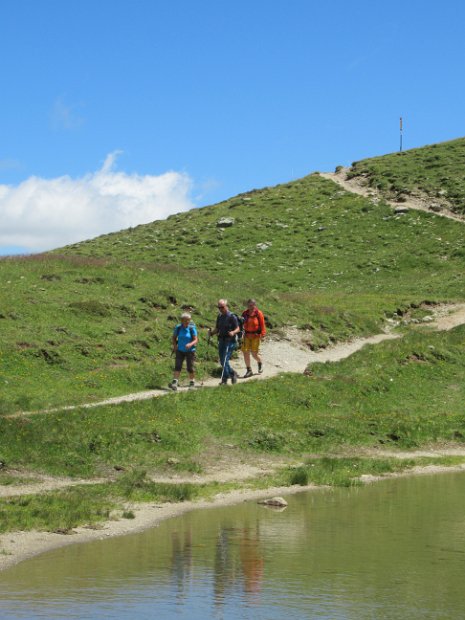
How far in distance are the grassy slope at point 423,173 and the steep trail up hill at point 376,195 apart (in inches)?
27.8

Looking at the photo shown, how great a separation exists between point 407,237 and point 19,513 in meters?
63.3

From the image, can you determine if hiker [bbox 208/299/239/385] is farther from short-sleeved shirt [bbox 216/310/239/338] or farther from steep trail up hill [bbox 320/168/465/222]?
steep trail up hill [bbox 320/168/465/222]

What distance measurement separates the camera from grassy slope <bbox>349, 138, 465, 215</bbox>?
291 feet

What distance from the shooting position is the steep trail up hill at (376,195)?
3307 inches

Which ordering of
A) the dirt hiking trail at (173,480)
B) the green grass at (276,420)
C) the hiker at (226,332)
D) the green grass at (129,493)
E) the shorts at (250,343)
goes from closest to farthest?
the dirt hiking trail at (173,480) < the green grass at (129,493) < the green grass at (276,420) < the hiker at (226,332) < the shorts at (250,343)

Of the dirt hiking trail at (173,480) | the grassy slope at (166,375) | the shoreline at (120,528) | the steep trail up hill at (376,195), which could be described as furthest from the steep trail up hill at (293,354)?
the steep trail up hill at (376,195)

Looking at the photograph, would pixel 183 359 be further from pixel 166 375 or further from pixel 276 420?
pixel 276 420

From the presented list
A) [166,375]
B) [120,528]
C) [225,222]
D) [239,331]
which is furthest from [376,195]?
[120,528]

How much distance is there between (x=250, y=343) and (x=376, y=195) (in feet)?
201

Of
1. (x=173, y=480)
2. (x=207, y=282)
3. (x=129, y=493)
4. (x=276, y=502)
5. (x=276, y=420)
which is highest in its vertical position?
(x=207, y=282)

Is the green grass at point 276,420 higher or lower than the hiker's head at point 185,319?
lower

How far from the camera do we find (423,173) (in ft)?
314

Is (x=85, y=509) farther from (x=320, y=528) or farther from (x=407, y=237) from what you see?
(x=407, y=237)

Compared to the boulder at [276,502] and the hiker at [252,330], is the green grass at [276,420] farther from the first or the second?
the boulder at [276,502]
